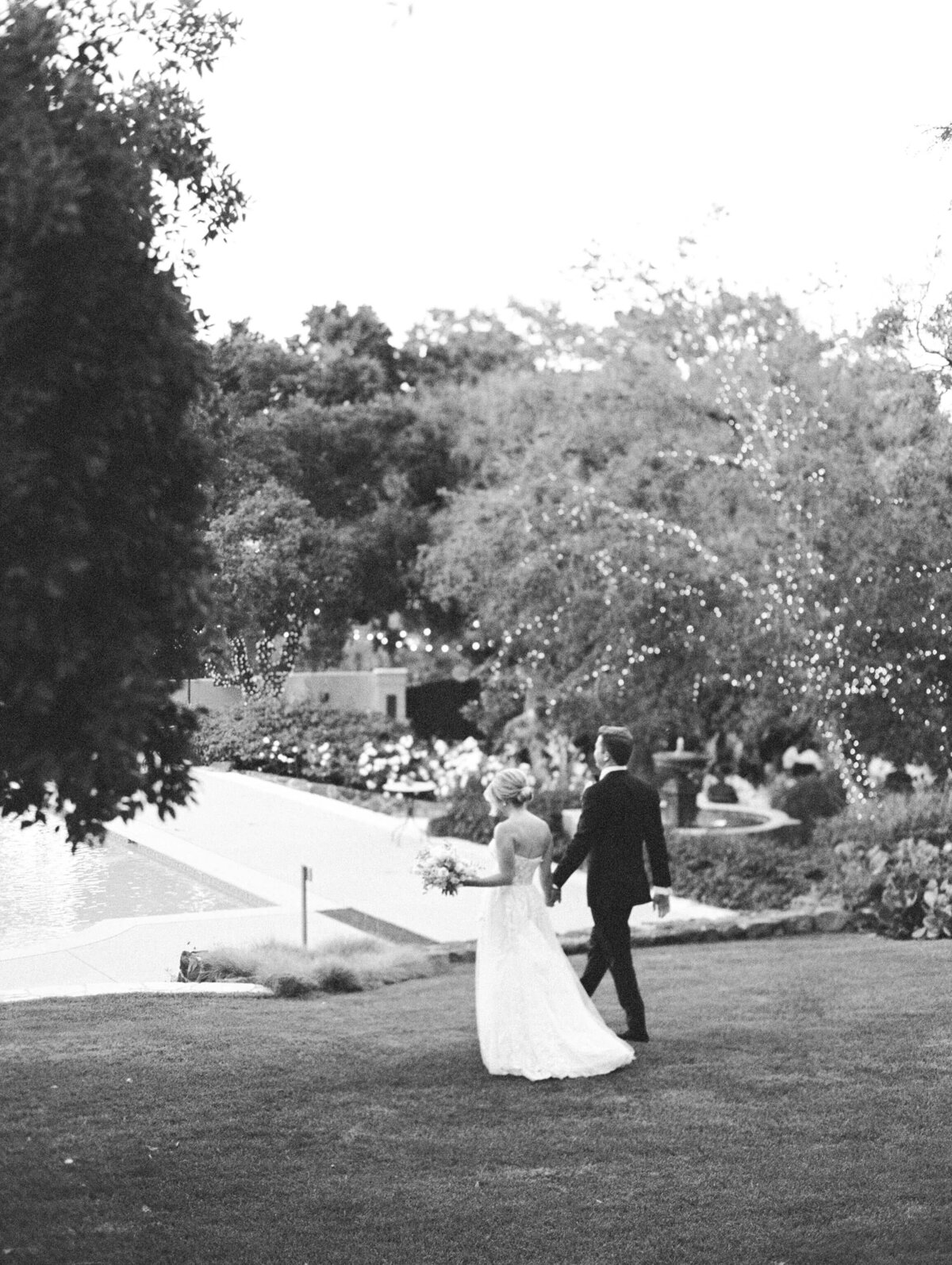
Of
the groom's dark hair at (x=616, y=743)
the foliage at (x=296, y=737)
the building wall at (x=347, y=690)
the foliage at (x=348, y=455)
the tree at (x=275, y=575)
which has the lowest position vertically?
the groom's dark hair at (x=616, y=743)

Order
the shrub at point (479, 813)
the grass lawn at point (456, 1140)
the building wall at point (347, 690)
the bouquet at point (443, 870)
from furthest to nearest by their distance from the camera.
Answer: the building wall at point (347, 690), the shrub at point (479, 813), the bouquet at point (443, 870), the grass lawn at point (456, 1140)

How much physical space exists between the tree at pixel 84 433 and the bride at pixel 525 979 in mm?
3125

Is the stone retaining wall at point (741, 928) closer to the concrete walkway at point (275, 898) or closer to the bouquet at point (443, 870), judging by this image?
the concrete walkway at point (275, 898)

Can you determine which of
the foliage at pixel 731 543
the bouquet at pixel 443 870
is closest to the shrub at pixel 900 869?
the foliage at pixel 731 543

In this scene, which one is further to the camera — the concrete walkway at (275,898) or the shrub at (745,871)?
the shrub at (745,871)

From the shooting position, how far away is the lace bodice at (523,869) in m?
7.56

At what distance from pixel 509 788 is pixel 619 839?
782mm

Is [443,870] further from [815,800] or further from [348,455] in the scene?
[348,455]

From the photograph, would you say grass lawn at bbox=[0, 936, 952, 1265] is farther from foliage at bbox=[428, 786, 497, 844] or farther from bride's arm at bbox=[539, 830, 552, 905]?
foliage at bbox=[428, 786, 497, 844]

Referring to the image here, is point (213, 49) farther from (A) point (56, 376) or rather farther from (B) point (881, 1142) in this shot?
(B) point (881, 1142)

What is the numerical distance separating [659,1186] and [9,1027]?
4.05 metres

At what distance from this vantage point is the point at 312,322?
115 feet

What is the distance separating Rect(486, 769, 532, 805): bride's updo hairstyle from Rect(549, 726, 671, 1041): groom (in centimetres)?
49

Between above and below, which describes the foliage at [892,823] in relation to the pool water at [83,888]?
above
